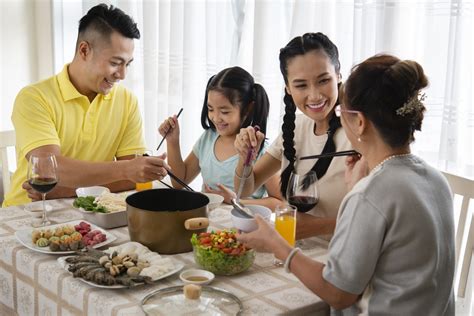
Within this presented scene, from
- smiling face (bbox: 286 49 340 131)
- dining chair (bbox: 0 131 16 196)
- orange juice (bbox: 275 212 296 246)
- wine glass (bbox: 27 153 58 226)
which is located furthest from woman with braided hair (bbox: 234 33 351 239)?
dining chair (bbox: 0 131 16 196)

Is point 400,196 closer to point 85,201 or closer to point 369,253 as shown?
point 369,253

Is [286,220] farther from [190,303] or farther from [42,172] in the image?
[42,172]

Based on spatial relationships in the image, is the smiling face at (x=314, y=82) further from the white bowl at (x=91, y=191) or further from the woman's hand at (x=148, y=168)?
the white bowl at (x=91, y=191)

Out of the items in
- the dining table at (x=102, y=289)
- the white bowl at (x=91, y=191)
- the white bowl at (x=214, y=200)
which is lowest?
the dining table at (x=102, y=289)

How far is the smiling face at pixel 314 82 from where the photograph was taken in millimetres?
2082

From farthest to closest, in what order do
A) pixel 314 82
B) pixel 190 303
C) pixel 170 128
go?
pixel 170 128 < pixel 314 82 < pixel 190 303

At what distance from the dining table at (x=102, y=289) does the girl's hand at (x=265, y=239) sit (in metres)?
0.12

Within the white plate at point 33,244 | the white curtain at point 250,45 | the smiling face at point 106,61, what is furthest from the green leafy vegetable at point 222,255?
the smiling face at point 106,61

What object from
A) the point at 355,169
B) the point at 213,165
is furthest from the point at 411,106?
the point at 213,165

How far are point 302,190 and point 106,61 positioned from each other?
1179 millimetres

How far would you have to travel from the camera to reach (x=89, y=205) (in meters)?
2.05

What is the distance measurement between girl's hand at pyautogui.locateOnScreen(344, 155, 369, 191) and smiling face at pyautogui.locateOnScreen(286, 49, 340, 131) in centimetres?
36

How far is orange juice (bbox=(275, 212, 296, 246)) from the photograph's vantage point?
1.74 metres

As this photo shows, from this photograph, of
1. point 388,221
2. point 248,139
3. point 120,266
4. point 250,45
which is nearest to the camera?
point 388,221
